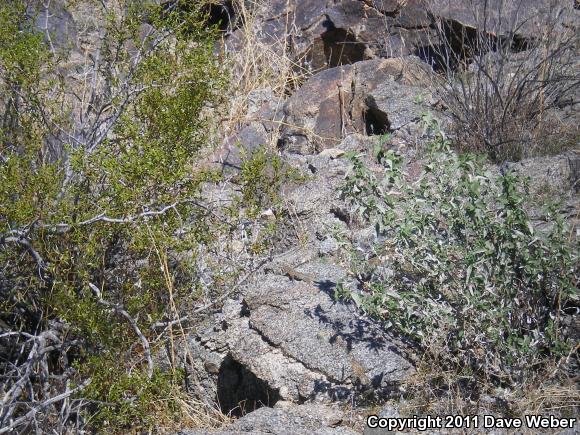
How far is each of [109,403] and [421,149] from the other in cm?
307

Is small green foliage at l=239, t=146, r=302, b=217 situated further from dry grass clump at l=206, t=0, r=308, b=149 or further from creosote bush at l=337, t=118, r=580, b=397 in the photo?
dry grass clump at l=206, t=0, r=308, b=149

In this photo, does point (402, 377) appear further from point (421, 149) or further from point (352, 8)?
point (352, 8)

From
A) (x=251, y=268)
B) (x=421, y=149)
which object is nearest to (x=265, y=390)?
(x=251, y=268)

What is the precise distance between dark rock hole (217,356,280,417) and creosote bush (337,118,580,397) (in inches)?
26.8

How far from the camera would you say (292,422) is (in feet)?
12.3

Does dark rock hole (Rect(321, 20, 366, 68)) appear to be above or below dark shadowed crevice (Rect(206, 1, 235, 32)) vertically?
below

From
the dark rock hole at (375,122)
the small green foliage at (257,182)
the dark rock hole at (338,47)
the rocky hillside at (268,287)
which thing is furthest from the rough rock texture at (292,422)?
the dark rock hole at (338,47)

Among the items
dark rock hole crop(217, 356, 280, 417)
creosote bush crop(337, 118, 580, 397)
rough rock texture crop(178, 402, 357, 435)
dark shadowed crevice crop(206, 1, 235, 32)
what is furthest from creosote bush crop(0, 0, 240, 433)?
dark shadowed crevice crop(206, 1, 235, 32)

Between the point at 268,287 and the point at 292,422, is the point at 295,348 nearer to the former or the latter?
the point at 292,422

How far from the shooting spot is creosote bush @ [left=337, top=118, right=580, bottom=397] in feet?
12.3

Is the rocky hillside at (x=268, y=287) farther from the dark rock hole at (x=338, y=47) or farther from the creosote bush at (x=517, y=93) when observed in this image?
the dark rock hole at (x=338, y=47)

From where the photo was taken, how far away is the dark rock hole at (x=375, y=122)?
648cm

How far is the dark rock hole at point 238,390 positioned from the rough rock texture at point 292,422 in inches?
12.6

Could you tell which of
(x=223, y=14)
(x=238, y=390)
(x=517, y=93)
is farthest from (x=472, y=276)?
(x=223, y=14)
